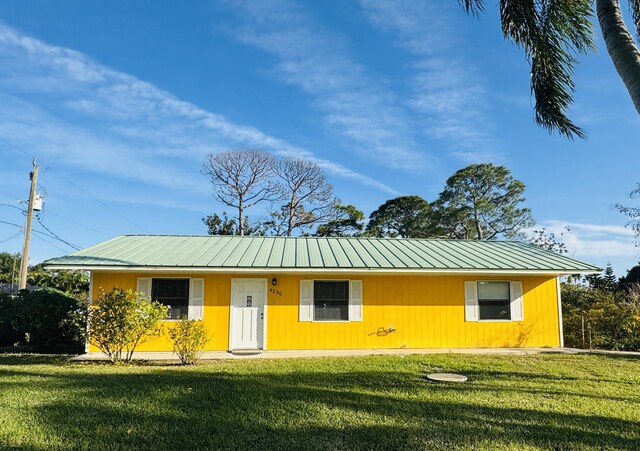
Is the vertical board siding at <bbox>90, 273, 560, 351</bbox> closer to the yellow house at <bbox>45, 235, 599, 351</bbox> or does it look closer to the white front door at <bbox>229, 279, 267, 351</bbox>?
the yellow house at <bbox>45, 235, 599, 351</bbox>

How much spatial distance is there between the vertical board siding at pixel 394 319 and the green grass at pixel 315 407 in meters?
3.01

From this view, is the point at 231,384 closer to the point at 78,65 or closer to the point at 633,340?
the point at 78,65

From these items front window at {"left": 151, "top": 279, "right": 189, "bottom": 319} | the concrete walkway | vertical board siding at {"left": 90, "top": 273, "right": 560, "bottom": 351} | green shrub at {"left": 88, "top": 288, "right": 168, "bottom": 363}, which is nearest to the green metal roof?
vertical board siding at {"left": 90, "top": 273, "right": 560, "bottom": 351}

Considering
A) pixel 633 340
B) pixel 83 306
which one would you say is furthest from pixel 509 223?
pixel 83 306

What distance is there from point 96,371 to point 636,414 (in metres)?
9.27

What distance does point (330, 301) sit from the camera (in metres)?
13.1

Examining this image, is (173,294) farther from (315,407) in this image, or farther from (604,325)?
(604,325)

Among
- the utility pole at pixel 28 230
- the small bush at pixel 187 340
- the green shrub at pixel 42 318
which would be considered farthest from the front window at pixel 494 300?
the utility pole at pixel 28 230

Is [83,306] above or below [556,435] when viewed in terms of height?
above

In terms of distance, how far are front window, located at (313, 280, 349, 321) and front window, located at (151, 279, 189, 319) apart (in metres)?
3.69

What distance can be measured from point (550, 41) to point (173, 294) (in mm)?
10793

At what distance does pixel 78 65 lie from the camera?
38.7 feet

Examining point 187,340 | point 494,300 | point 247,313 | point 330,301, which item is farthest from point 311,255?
point 494,300

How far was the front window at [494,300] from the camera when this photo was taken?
539 inches
